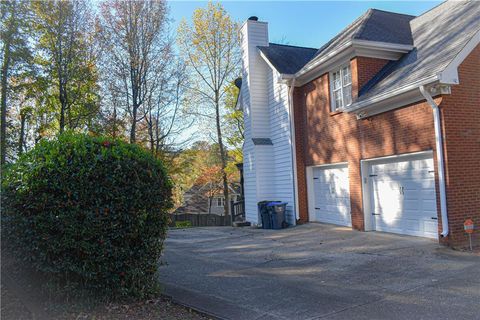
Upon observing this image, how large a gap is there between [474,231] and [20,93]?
21675 mm

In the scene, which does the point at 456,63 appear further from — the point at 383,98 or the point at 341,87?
the point at 341,87

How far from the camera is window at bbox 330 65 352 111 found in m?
12.3

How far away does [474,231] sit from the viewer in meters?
8.84

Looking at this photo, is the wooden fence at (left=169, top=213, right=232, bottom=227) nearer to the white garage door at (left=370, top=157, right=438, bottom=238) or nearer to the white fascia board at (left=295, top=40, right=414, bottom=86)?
the white fascia board at (left=295, top=40, right=414, bottom=86)

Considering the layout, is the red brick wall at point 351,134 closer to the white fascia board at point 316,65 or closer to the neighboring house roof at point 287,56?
the white fascia board at point 316,65

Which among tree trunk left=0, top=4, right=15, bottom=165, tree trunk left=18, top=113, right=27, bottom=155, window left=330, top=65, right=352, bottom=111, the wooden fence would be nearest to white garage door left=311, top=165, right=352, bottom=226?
window left=330, top=65, right=352, bottom=111

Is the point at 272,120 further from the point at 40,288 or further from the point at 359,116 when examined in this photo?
the point at 40,288

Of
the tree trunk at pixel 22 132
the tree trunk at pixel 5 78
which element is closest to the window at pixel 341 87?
the tree trunk at pixel 5 78

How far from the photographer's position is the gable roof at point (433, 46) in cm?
898

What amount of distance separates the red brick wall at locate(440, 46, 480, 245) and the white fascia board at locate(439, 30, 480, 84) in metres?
0.25

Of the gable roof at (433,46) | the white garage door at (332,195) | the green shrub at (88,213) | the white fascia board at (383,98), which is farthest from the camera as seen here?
Answer: the white garage door at (332,195)

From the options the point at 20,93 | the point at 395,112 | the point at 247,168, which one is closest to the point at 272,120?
the point at 247,168

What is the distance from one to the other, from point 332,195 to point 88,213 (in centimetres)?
998

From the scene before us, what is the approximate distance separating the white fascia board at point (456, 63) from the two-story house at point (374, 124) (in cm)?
3
